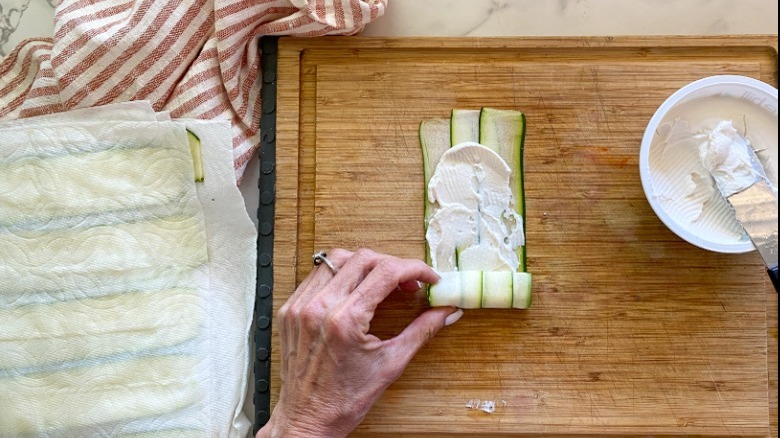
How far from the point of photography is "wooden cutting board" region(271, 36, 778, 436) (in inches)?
59.7

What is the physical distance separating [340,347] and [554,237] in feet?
1.87

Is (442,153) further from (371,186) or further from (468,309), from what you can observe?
(468,309)

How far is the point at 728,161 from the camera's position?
56.4 inches

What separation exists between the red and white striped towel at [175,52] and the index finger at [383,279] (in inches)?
17.9

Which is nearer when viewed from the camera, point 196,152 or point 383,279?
point 383,279

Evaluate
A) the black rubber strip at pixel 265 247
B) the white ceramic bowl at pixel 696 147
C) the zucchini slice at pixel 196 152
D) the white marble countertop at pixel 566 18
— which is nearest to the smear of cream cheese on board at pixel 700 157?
the white ceramic bowl at pixel 696 147

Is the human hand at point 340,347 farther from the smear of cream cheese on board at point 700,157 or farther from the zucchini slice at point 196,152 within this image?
the smear of cream cheese on board at point 700,157

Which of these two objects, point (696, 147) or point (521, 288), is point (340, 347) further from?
point (696, 147)

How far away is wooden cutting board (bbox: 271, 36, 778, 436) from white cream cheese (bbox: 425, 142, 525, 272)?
53mm

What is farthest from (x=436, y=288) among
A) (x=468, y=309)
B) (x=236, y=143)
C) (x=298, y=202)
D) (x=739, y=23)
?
(x=739, y=23)

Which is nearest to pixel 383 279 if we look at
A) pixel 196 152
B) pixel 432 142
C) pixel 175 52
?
pixel 432 142

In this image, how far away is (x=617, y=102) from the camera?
1580 millimetres

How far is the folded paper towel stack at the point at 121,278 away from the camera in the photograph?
1.51m

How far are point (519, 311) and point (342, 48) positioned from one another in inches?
30.2
